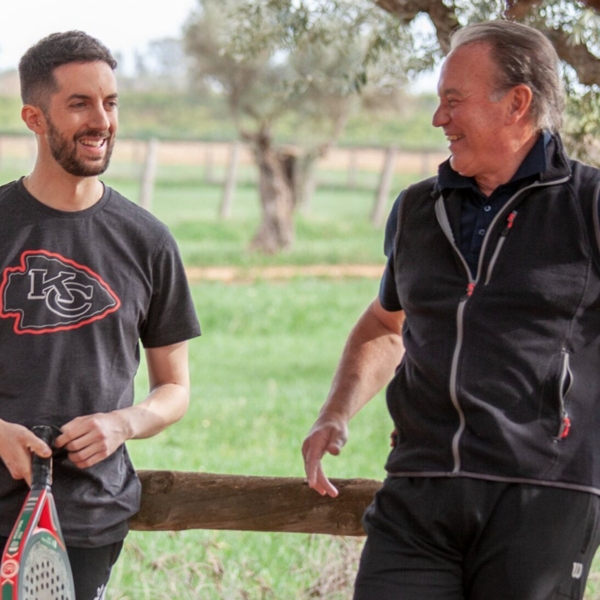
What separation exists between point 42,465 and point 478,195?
1131mm

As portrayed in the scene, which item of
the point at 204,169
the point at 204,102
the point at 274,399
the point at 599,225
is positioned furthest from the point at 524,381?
the point at 204,102

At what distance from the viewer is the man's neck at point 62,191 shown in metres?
2.45

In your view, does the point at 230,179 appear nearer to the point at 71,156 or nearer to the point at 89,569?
the point at 71,156

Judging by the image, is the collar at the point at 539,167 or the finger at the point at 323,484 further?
the finger at the point at 323,484

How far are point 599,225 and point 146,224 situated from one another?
1.07 m

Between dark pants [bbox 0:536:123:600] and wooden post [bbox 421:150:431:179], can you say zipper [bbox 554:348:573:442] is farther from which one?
wooden post [bbox 421:150:431:179]

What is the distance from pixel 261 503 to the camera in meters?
2.92

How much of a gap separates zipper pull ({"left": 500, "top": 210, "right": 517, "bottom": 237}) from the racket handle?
1090 mm

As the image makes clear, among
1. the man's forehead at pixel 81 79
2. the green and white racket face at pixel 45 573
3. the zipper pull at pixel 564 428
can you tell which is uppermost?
the man's forehead at pixel 81 79

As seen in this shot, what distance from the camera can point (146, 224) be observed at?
2.50 meters

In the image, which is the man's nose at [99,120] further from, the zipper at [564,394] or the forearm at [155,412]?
the zipper at [564,394]

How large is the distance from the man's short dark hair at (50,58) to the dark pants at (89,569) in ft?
3.49

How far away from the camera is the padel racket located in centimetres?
207

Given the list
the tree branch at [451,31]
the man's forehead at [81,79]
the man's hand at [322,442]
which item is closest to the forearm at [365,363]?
the man's hand at [322,442]
